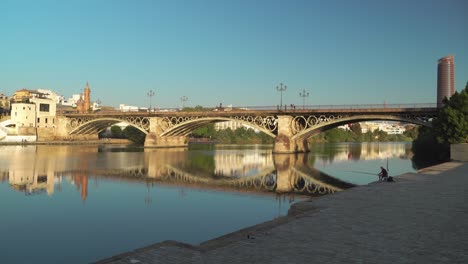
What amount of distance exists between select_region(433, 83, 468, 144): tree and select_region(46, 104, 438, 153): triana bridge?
596cm

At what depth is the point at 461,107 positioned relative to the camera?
55.7 metres

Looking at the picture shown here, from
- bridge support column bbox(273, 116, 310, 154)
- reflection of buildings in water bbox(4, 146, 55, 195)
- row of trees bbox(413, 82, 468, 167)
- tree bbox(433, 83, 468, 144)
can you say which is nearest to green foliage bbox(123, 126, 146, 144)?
bridge support column bbox(273, 116, 310, 154)

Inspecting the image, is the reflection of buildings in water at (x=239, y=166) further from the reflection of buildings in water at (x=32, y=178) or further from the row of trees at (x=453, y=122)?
the row of trees at (x=453, y=122)

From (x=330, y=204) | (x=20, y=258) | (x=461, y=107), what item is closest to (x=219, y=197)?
(x=330, y=204)

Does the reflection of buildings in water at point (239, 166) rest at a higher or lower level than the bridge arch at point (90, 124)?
lower

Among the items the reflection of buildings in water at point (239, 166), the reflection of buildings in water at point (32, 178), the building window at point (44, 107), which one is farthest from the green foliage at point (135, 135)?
the reflection of buildings in water at point (32, 178)

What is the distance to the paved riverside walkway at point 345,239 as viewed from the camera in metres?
9.39

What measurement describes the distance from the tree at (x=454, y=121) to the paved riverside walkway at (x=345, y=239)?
4145 cm

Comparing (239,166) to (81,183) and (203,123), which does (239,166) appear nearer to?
(81,183)

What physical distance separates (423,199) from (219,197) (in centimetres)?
1220

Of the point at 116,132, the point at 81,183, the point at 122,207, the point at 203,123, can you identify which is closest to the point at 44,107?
the point at 116,132

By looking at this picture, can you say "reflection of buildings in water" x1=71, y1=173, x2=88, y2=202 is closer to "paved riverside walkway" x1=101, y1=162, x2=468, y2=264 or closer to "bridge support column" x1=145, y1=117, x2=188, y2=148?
"paved riverside walkway" x1=101, y1=162, x2=468, y2=264

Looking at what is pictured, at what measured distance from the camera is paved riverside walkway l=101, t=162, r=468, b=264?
939 cm

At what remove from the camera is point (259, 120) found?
78375 mm
